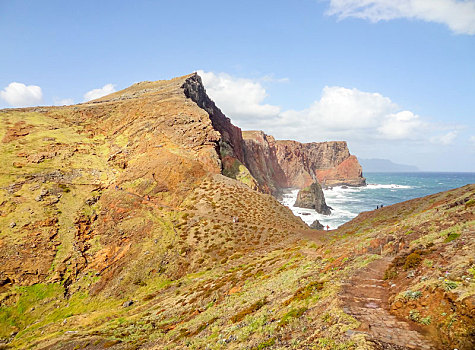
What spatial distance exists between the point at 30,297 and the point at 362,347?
3841 centimetres

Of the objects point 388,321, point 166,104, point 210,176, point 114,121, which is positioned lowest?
point 388,321

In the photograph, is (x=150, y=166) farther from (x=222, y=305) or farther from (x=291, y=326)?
(x=291, y=326)

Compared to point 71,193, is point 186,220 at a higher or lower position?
lower

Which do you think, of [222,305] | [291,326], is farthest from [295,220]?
[291,326]

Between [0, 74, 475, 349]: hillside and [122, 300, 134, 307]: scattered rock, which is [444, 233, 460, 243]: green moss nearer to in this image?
[0, 74, 475, 349]: hillside

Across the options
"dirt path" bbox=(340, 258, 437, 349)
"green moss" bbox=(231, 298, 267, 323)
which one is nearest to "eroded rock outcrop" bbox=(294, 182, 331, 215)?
"dirt path" bbox=(340, 258, 437, 349)

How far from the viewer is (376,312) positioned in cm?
909

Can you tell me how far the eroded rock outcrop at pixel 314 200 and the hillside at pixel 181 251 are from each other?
5523 cm

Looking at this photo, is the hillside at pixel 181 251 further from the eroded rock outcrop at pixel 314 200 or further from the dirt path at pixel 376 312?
the eroded rock outcrop at pixel 314 200

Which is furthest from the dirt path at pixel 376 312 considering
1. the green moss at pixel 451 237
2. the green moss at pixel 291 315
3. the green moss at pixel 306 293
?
the green moss at pixel 451 237

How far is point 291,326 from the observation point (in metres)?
10.0

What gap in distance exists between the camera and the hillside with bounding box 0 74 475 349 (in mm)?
9641

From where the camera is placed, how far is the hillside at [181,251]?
9641mm

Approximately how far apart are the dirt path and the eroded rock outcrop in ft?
340
